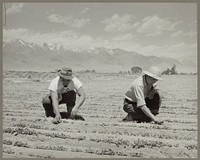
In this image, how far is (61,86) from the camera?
3.82m

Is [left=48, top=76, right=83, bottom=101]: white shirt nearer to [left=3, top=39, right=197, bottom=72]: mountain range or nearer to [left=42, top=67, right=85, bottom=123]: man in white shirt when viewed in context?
[left=42, top=67, right=85, bottom=123]: man in white shirt

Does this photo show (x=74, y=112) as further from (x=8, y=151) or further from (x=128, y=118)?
(x=8, y=151)

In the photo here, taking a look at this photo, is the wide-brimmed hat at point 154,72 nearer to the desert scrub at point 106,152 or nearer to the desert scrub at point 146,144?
the desert scrub at point 146,144

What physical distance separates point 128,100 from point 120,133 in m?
0.30

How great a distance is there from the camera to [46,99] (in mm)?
3854

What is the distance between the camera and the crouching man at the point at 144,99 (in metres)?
3.71

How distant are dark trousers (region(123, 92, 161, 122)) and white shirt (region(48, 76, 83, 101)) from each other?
47cm

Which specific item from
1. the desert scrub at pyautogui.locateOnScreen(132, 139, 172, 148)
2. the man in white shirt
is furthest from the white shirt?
the desert scrub at pyautogui.locateOnScreen(132, 139, 172, 148)

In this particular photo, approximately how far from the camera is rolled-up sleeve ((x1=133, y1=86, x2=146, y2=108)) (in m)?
3.69

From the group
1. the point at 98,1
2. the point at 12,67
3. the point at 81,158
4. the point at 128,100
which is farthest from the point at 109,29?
the point at 81,158

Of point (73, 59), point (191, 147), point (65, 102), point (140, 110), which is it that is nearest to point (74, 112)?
point (65, 102)

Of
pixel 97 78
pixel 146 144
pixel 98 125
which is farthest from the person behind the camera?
pixel 97 78

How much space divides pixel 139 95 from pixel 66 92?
25.6 inches

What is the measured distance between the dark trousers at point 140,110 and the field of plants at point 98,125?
0.15 feet
